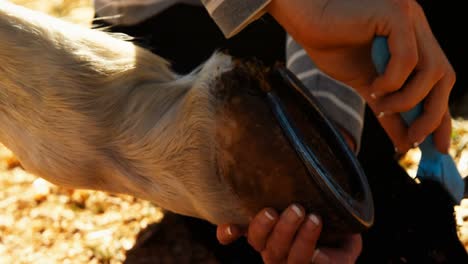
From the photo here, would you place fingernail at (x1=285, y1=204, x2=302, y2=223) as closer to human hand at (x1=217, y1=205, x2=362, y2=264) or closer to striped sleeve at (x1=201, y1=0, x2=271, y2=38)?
human hand at (x1=217, y1=205, x2=362, y2=264)

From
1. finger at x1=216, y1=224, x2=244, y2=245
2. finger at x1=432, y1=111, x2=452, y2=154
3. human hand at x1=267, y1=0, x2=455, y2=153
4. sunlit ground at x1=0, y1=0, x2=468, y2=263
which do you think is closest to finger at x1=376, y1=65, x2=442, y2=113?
human hand at x1=267, y1=0, x2=455, y2=153

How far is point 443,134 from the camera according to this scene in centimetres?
78

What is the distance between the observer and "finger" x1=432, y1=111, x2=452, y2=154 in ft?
2.54

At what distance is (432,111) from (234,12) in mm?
253

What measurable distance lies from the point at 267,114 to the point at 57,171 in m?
0.28

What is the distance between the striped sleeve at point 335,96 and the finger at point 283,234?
0.27 m

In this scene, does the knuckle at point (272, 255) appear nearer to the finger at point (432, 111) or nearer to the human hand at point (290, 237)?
the human hand at point (290, 237)

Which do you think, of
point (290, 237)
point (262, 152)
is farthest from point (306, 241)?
point (262, 152)

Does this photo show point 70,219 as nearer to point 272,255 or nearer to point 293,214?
point 272,255

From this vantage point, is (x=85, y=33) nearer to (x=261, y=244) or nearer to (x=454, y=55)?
(x=261, y=244)

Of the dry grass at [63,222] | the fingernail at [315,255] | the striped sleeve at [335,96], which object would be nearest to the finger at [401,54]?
the fingernail at [315,255]

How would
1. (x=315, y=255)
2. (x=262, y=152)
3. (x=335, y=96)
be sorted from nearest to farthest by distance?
(x=262, y=152)
(x=315, y=255)
(x=335, y=96)

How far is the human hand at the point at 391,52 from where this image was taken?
63 cm

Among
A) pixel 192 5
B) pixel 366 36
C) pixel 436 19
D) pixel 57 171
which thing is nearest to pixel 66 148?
pixel 57 171
